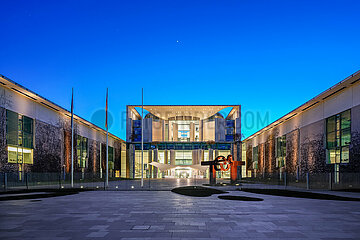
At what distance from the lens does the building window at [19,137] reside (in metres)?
35.0

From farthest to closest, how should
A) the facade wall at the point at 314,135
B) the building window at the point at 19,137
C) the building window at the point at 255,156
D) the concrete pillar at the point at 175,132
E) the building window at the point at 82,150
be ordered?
the concrete pillar at the point at 175,132
the building window at the point at 255,156
the building window at the point at 82,150
the building window at the point at 19,137
the facade wall at the point at 314,135

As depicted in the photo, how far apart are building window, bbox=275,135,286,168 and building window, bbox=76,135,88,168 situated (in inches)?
1503

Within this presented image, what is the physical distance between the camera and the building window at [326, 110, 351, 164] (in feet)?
110

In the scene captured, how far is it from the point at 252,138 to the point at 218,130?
31.4 ft

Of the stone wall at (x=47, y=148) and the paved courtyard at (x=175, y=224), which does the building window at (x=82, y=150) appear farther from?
the paved courtyard at (x=175, y=224)

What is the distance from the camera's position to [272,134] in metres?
60.9

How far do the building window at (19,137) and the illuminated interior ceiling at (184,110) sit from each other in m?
36.6

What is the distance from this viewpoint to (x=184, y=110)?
78688 millimetres

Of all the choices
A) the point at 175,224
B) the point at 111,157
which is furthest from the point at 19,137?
the point at 111,157

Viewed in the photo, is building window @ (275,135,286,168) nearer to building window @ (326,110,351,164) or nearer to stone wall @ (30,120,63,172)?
building window @ (326,110,351,164)

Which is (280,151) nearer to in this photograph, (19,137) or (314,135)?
(314,135)

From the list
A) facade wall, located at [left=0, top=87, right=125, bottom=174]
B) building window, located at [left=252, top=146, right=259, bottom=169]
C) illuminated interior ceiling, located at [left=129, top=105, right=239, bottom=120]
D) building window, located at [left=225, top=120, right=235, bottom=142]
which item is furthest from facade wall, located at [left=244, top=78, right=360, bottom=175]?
facade wall, located at [left=0, top=87, right=125, bottom=174]

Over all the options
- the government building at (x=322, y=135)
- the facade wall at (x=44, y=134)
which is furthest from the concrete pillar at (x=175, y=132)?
the government building at (x=322, y=135)

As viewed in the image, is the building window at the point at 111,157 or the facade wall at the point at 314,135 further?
the building window at the point at 111,157
